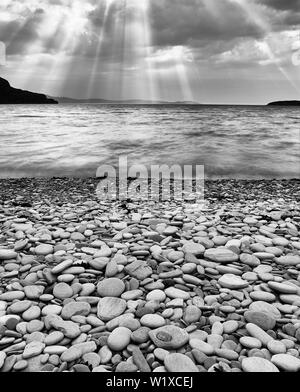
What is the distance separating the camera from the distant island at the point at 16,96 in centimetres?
11712

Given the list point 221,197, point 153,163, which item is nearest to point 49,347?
point 221,197

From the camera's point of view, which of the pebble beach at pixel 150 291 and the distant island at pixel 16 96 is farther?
the distant island at pixel 16 96

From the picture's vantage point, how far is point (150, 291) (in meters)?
2.81

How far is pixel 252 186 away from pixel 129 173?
346 cm

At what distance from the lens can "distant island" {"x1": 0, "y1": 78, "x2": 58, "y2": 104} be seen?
117m

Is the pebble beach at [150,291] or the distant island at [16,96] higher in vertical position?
the distant island at [16,96]

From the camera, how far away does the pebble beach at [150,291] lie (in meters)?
2.11

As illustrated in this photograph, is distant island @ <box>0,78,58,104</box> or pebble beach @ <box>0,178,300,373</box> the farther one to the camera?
distant island @ <box>0,78,58,104</box>

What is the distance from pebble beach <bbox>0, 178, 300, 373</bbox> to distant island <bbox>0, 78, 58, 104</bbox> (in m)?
127

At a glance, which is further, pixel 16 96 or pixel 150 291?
pixel 16 96

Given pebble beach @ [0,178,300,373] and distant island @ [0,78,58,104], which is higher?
distant island @ [0,78,58,104]

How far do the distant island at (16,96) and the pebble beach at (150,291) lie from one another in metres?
127

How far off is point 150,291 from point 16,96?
13298cm
